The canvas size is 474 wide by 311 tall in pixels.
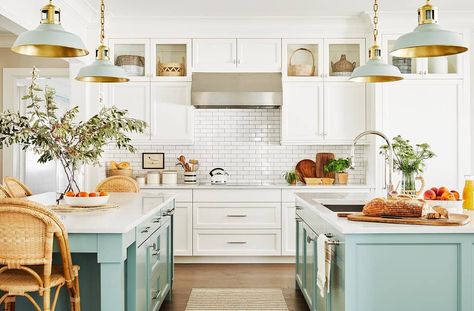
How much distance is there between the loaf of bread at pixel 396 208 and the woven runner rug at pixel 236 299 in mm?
1662

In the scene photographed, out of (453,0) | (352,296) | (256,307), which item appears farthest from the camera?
(453,0)

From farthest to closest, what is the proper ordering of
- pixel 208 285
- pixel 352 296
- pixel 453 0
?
pixel 453 0 → pixel 208 285 → pixel 352 296

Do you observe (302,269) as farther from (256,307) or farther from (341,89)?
(341,89)

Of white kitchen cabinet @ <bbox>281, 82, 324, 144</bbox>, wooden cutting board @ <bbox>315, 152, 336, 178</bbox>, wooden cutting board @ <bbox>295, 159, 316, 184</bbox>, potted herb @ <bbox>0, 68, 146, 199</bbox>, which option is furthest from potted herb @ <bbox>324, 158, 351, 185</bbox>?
potted herb @ <bbox>0, 68, 146, 199</bbox>

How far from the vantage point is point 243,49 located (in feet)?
19.1

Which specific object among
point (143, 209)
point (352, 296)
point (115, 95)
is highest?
point (115, 95)

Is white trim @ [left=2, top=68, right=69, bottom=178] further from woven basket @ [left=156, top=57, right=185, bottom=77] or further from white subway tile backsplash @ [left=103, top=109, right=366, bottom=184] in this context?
white subway tile backsplash @ [left=103, top=109, right=366, bottom=184]

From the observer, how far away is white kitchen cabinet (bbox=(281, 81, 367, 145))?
5.81 meters

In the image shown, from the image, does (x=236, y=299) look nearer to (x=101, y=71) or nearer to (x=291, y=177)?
(x=291, y=177)

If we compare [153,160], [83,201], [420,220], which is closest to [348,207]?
[420,220]

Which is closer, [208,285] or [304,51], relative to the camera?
[208,285]

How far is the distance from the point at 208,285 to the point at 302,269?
42.7 inches

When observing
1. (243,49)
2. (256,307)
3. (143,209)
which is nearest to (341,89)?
(243,49)

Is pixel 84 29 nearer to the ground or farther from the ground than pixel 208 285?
farther from the ground
